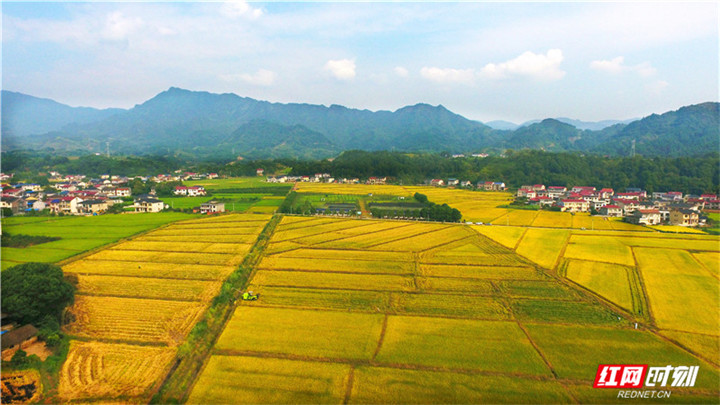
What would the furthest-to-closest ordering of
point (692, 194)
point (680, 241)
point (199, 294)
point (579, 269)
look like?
point (692, 194), point (680, 241), point (579, 269), point (199, 294)

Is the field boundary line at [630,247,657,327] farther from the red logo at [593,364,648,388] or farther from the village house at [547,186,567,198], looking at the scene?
the village house at [547,186,567,198]

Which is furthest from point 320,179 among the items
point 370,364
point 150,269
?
point 370,364

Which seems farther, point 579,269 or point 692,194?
point 692,194

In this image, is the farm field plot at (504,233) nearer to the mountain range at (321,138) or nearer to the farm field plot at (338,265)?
the farm field plot at (338,265)

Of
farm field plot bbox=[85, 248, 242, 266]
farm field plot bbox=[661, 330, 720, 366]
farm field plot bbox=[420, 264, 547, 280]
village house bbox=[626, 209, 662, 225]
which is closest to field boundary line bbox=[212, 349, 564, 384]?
farm field plot bbox=[661, 330, 720, 366]

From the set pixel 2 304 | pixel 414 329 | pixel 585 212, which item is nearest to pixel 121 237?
pixel 2 304

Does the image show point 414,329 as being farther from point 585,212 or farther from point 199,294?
A: point 585,212

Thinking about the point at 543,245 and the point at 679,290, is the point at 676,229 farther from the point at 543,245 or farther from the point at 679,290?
the point at 679,290
